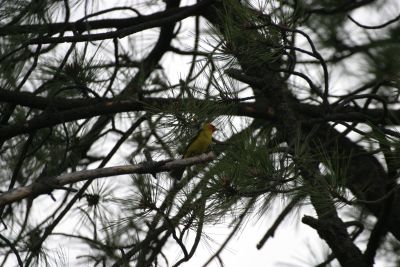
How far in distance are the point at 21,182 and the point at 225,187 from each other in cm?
207

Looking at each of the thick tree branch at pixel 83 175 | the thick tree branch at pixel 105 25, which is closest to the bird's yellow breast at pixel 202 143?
the thick tree branch at pixel 105 25

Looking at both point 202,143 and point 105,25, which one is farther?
point 105,25

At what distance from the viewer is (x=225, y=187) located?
210 centimetres

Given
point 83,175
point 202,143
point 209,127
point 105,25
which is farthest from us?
point 105,25

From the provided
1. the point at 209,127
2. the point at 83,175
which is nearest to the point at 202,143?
the point at 209,127

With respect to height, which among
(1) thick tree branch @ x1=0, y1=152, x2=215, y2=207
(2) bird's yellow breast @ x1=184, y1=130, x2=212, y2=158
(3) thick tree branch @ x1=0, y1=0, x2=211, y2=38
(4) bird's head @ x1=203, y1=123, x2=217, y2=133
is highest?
(3) thick tree branch @ x1=0, y1=0, x2=211, y2=38

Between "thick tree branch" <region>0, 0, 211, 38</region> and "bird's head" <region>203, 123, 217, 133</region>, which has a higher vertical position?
"thick tree branch" <region>0, 0, 211, 38</region>

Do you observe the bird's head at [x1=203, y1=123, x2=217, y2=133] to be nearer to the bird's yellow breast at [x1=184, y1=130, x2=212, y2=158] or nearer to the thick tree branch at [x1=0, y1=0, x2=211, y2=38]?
the bird's yellow breast at [x1=184, y1=130, x2=212, y2=158]

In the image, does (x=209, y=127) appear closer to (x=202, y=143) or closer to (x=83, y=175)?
(x=202, y=143)

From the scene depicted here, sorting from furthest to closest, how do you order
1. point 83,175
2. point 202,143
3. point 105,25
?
point 105,25 → point 202,143 → point 83,175

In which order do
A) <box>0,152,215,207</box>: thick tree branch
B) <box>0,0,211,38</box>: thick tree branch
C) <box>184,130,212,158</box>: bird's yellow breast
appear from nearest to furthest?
<box>0,152,215,207</box>: thick tree branch → <box>0,0,211,38</box>: thick tree branch → <box>184,130,212,158</box>: bird's yellow breast

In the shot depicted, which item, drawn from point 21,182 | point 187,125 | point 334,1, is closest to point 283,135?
point 187,125

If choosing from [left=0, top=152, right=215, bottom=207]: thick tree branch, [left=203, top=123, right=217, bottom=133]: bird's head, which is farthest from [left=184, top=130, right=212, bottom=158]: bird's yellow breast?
[left=0, top=152, right=215, bottom=207]: thick tree branch

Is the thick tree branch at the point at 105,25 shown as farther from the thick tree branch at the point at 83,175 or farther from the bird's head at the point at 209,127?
the thick tree branch at the point at 83,175
